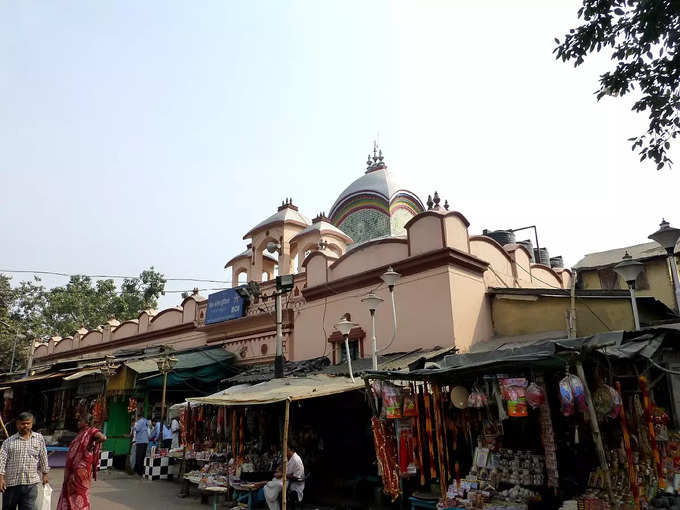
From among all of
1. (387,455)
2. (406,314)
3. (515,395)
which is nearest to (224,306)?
(406,314)

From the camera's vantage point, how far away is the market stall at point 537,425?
5.84m

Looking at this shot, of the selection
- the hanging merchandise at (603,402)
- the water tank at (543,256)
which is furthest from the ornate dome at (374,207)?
the hanging merchandise at (603,402)

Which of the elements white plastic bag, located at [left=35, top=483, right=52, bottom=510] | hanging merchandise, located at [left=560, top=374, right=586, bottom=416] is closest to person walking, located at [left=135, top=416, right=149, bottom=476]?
white plastic bag, located at [left=35, top=483, right=52, bottom=510]

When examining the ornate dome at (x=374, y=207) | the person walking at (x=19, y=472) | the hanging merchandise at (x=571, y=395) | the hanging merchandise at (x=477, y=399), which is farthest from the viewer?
the ornate dome at (x=374, y=207)

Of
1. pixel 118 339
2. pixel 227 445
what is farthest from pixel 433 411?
pixel 118 339

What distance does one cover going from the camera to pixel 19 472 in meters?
5.92

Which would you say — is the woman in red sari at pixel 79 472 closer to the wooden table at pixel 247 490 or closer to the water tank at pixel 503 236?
the wooden table at pixel 247 490

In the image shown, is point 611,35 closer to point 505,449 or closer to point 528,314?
point 528,314

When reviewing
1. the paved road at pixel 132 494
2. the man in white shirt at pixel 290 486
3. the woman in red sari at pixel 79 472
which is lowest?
the paved road at pixel 132 494

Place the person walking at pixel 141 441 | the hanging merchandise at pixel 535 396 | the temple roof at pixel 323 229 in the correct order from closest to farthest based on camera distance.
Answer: the hanging merchandise at pixel 535 396 → the person walking at pixel 141 441 → the temple roof at pixel 323 229

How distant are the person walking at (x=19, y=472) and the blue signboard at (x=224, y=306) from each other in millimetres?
9502

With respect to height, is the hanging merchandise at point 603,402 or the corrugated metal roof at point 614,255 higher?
the corrugated metal roof at point 614,255

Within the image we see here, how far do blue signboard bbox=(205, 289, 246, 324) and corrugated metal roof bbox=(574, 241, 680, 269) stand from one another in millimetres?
11601

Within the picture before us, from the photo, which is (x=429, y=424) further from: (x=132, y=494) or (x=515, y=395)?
(x=132, y=494)
